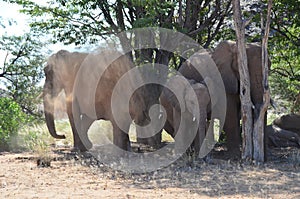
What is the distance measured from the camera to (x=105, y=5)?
14.5m

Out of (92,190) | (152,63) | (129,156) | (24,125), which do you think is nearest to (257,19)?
(152,63)

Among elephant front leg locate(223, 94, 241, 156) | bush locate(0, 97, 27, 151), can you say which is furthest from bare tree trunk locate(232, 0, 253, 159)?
bush locate(0, 97, 27, 151)

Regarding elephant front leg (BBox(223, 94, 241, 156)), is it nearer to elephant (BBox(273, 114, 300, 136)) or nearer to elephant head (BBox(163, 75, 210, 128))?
elephant head (BBox(163, 75, 210, 128))

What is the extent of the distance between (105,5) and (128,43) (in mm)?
1322

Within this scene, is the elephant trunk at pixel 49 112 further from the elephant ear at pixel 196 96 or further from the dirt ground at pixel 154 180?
the elephant ear at pixel 196 96

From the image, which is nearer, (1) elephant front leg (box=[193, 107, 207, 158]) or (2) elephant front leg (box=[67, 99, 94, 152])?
(1) elephant front leg (box=[193, 107, 207, 158])

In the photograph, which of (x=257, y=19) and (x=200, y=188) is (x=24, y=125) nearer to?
(x=257, y=19)

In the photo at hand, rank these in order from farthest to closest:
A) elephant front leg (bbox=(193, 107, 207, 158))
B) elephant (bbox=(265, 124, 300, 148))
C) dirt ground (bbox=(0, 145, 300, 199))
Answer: elephant (bbox=(265, 124, 300, 148)), elephant front leg (bbox=(193, 107, 207, 158)), dirt ground (bbox=(0, 145, 300, 199))

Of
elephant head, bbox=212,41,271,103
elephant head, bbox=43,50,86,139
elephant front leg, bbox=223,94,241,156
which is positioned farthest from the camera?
elephant front leg, bbox=223,94,241,156

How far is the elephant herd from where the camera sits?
11.5m

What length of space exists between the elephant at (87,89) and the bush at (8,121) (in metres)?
1.93

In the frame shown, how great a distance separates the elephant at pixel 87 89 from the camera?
11.8 m

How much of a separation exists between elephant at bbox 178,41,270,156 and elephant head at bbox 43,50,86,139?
2793mm

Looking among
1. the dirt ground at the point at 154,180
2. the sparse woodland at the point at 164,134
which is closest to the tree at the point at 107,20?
the sparse woodland at the point at 164,134
